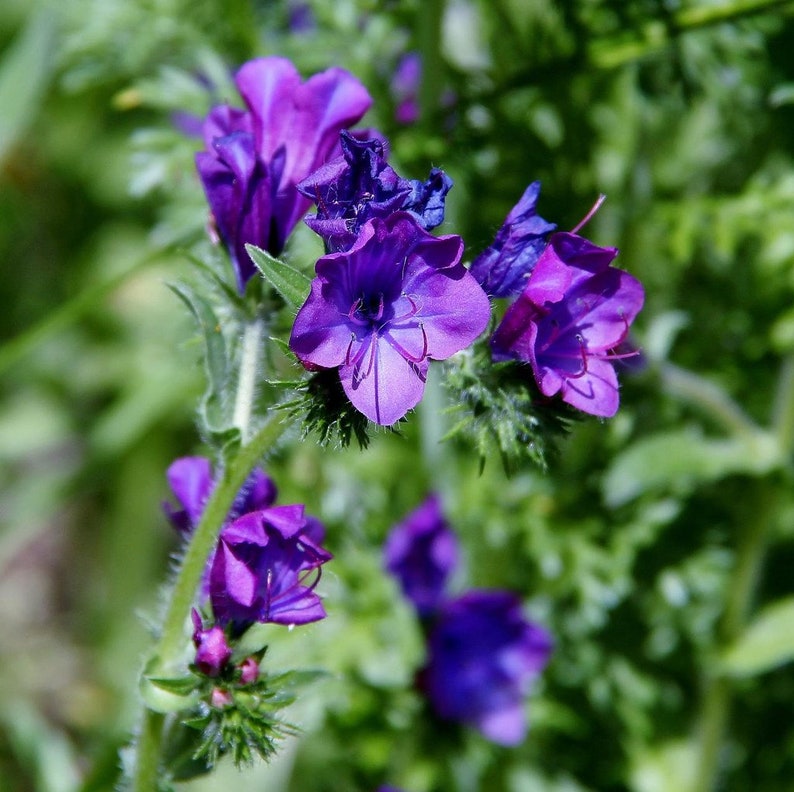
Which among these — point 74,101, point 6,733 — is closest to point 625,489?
point 6,733

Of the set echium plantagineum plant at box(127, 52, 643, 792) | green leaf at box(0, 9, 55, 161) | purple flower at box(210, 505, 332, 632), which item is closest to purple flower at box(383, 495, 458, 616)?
echium plantagineum plant at box(127, 52, 643, 792)

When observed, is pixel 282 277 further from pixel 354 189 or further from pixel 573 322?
pixel 573 322

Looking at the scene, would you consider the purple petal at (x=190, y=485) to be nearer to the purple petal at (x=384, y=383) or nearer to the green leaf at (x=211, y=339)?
the green leaf at (x=211, y=339)

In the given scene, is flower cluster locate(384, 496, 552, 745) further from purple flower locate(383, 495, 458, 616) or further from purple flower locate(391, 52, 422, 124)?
purple flower locate(391, 52, 422, 124)

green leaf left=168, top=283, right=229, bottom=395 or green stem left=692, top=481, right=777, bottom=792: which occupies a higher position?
green leaf left=168, top=283, right=229, bottom=395

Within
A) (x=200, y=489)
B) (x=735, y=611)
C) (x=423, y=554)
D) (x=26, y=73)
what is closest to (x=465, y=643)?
(x=423, y=554)

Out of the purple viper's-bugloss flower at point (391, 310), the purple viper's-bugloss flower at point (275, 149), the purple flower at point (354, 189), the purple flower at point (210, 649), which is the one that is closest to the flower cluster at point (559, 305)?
the purple viper's-bugloss flower at point (391, 310)
